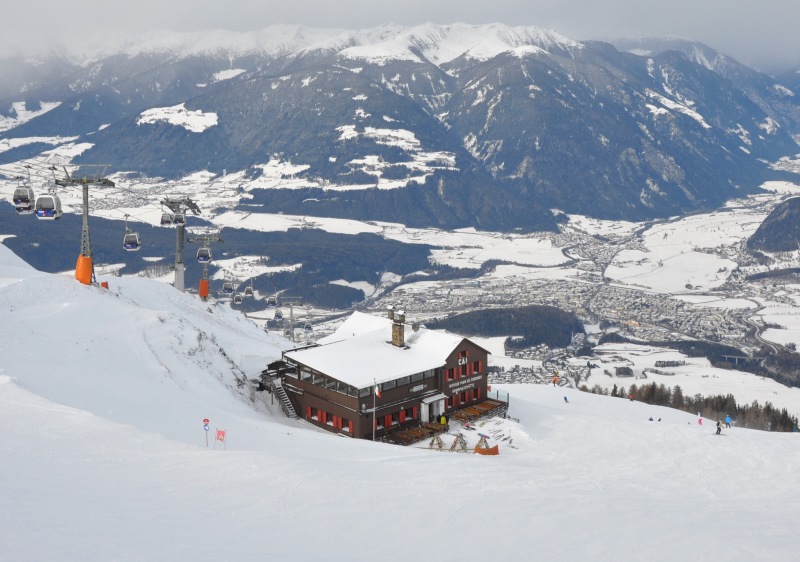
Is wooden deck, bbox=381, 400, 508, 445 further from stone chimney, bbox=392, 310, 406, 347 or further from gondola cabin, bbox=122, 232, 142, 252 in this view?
gondola cabin, bbox=122, 232, 142, 252

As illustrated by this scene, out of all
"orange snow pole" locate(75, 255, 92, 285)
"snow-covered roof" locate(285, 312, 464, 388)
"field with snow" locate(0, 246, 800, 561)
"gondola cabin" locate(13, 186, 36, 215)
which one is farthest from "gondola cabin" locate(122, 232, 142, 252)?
"snow-covered roof" locate(285, 312, 464, 388)

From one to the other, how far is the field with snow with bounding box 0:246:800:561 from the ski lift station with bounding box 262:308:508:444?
2.39 metres

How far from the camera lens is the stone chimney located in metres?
55.2

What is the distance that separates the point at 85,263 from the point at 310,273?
145 m

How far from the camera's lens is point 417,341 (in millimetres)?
56250

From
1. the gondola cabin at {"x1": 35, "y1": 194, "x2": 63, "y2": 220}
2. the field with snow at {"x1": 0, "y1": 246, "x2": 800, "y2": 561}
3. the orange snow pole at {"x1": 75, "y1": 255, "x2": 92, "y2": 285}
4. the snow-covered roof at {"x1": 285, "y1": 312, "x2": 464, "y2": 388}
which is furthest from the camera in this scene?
the orange snow pole at {"x1": 75, "y1": 255, "x2": 92, "y2": 285}

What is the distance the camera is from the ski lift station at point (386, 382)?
4919 centimetres

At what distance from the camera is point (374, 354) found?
53.3 meters

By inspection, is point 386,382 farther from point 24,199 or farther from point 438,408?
point 24,199

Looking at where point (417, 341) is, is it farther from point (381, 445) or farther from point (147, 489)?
point (147, 489)

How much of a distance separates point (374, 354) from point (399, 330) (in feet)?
10.00

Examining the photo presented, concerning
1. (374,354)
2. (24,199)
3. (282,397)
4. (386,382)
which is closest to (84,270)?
(24,199)

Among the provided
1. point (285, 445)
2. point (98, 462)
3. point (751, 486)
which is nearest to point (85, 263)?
point (285, 445)

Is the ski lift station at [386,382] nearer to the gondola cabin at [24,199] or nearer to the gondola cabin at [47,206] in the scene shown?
the gondola cabin at [47,206]
